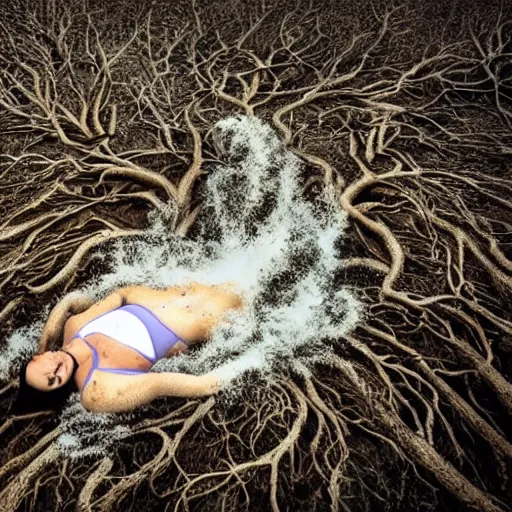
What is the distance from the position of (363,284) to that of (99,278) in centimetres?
178

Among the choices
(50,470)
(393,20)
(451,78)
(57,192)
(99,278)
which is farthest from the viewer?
(393,20)

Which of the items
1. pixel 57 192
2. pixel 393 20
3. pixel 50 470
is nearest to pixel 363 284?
pixel 50 470

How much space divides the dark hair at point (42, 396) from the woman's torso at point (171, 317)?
0.06m

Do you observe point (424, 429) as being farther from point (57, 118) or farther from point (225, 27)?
point (225, 27)

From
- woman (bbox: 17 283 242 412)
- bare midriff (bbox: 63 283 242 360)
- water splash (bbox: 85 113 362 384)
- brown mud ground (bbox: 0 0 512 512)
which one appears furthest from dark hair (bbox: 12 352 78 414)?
water splash (bbox: 85 113 362 384)

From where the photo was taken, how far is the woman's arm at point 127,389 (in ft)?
8.64

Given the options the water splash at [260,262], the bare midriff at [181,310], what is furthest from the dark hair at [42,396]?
the water splash at [260,262]

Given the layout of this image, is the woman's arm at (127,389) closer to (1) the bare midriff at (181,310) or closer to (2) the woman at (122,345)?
(2) the woman at (122,345)

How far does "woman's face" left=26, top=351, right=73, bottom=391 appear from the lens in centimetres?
263

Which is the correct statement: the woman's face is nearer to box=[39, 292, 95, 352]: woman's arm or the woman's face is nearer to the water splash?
box=[39, 292, 95, 352]: woman's arm

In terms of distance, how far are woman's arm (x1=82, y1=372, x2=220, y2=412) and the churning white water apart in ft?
0.36

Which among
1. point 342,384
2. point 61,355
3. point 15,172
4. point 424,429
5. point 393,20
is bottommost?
point 424,429

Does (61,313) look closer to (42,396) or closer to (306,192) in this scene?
(42,396)

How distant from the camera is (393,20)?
17.7 feet
